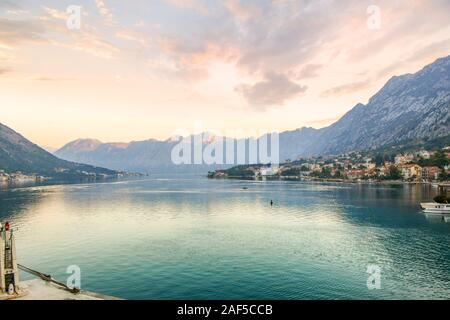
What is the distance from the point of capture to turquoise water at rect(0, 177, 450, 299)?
155 feet

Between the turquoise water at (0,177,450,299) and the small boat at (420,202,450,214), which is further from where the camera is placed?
the small boat at (420,202,450,214)

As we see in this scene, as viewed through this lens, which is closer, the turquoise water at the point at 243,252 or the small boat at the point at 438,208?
the turquoise water at the point at 243,252

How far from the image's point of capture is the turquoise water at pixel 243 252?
4716 centimetres

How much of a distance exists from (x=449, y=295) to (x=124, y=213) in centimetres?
10036

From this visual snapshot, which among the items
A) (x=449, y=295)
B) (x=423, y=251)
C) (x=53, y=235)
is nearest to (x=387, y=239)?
(x=423, y=251)

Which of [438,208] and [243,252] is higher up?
[438,208]

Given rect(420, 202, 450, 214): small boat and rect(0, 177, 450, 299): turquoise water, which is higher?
rect(420, 202, 450, 214): small boat

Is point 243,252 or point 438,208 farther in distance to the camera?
point 438,208

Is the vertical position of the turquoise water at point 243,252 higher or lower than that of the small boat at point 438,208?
lower

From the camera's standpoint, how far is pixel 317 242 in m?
75.5

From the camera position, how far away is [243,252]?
66688 millimetres

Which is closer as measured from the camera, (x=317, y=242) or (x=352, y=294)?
→ (x=352, y=294)
